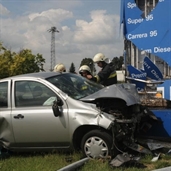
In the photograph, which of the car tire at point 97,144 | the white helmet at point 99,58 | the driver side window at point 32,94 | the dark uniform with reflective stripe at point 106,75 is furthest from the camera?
the white helmet at point 99,58

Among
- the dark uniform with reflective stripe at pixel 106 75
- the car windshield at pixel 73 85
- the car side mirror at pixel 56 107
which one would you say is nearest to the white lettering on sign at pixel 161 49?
the dark uniform with reflective stripe at pixel 106 75

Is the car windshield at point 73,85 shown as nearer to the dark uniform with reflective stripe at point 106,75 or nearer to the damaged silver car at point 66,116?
the damaged silver car at point 66,116

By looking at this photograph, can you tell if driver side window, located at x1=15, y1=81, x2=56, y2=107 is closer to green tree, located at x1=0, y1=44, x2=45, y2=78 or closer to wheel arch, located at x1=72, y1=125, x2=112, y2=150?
wheel arch, located at x1=72, y1=125, x2=112, y2=150

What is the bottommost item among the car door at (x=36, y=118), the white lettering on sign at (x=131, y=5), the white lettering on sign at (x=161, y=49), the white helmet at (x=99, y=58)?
the car door at (x=36, y=118)

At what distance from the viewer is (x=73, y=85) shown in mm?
6008

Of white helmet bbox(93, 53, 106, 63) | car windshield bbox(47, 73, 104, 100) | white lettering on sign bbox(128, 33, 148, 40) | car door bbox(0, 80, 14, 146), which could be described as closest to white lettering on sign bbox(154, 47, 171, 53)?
white lettering on sign bbox(128, 33, 148, 40)

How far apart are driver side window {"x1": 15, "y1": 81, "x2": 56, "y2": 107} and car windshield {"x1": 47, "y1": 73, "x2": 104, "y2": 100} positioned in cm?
21

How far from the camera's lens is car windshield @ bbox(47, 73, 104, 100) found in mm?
5741

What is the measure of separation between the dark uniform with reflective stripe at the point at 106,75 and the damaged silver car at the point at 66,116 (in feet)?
4.38

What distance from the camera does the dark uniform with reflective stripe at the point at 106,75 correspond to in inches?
292

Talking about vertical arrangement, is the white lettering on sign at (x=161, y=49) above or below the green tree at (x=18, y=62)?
below

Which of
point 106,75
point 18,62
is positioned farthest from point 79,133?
point 18,62

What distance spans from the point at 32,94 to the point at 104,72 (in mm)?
2172

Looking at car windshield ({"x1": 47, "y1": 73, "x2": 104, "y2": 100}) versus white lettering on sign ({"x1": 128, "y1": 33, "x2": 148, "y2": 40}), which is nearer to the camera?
car windshield ({"x1": 47, "y1": 73, "x2": 104, "y2": 100})
